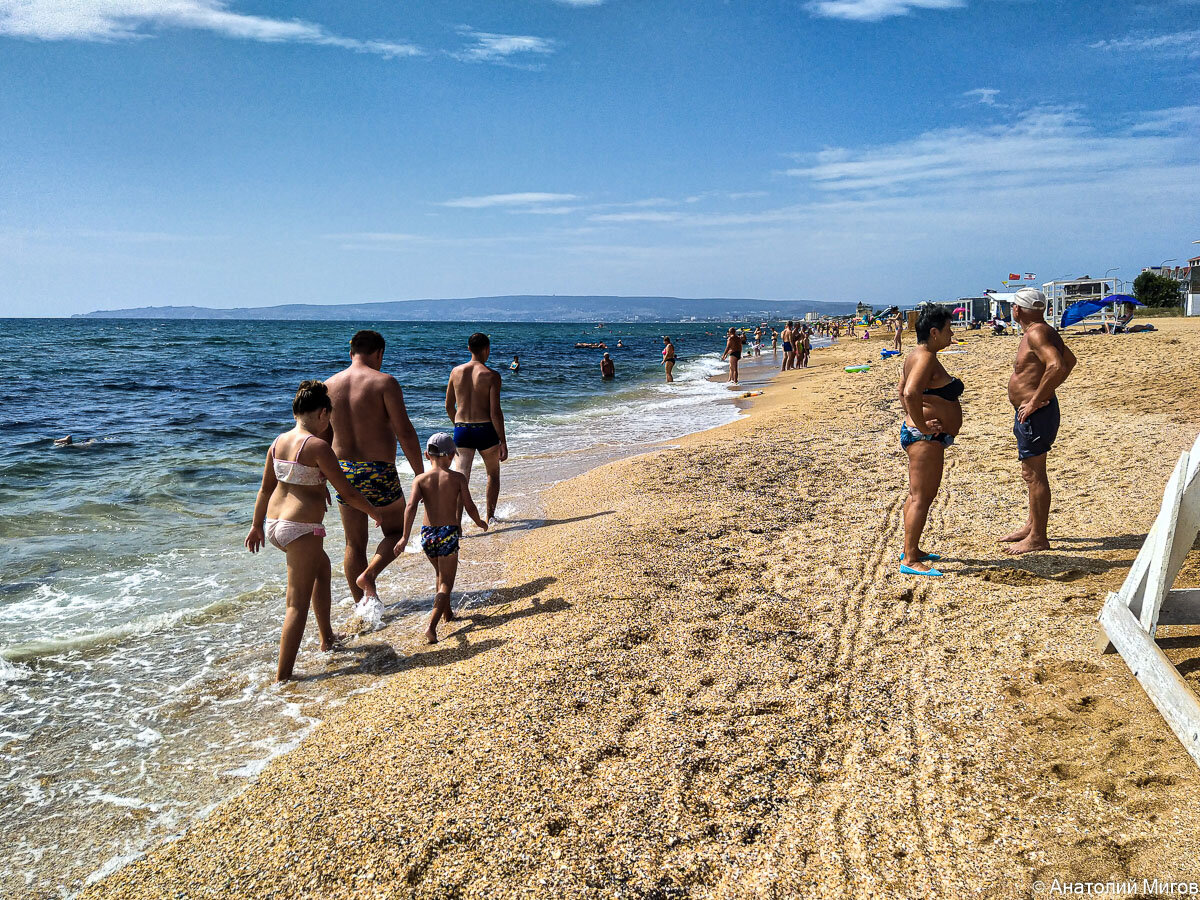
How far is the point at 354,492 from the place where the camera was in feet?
13.6

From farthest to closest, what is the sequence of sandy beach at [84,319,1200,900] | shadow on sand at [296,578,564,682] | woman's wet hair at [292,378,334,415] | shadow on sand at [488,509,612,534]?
shadow on sand at [488,509,612,534] < shadow on sand at [296,578,564,682] < woman's wet hair at [292,378,334,415] < sandy beach at [84,319,1200,900]

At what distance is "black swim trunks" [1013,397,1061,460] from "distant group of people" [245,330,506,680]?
4.05 meters

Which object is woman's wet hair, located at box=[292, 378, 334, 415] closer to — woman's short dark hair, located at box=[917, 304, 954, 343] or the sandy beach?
the sandy beach

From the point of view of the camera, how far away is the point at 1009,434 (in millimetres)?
9500

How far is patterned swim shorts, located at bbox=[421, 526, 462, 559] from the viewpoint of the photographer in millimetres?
4461

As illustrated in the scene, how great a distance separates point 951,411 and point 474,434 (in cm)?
411

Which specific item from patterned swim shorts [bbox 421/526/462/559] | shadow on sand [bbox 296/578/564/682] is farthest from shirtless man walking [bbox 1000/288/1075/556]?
patterned swim shorts [bbox 421/526/462/559]

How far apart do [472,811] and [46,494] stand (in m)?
9.46

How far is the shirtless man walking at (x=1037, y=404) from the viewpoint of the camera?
4797mm

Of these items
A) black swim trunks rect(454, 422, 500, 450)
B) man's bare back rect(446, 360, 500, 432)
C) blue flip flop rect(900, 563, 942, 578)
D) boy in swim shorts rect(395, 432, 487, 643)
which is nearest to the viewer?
boy in swim shorts rect(395, 432, 487, 643)

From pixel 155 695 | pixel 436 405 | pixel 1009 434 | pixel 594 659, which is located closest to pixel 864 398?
pixel 1009 434

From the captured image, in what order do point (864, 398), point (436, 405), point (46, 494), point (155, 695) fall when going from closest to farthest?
point (155, 695), point (46, 494), point (864, 398), point (436, 405)

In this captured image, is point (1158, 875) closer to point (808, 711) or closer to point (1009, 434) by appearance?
point (808, 711)

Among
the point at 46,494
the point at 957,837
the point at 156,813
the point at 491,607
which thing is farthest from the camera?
the point at 46,494
